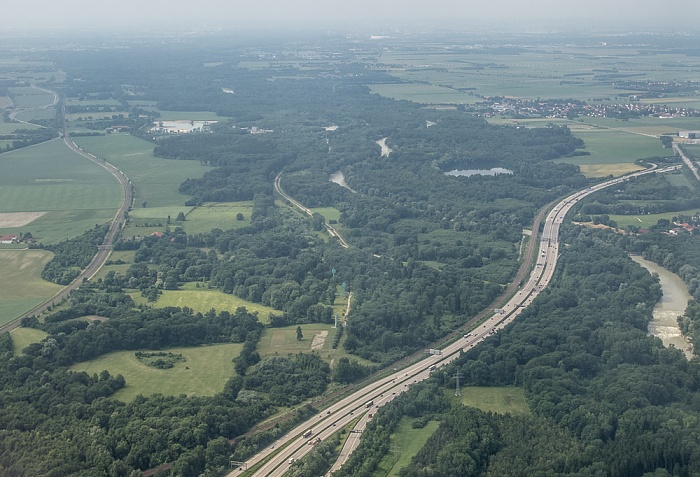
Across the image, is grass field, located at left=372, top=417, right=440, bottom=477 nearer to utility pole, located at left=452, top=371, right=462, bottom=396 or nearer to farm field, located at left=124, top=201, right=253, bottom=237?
utility pole, located at left=452, top=371, right=462, bottom=396

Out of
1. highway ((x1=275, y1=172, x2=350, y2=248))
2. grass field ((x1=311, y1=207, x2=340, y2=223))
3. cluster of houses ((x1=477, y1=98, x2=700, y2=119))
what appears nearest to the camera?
highway ((x1=275, y1=172, x2=350, y2=248))

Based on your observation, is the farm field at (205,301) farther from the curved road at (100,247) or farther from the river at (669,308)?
the river at (669,308)

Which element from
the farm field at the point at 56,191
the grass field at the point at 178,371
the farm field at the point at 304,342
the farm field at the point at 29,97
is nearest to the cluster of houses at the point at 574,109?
the farm field at the point at 56,191

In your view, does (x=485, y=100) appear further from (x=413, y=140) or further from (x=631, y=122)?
(x=413, y=140)

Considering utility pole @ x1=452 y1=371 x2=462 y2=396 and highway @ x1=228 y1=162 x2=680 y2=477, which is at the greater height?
utility pole @ x1=452 y1=371 x2=462 y2=396

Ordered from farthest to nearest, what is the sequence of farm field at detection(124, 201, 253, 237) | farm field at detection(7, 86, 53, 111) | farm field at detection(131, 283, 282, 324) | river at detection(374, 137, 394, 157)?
farm field at detection(7, 86, 53, 111) < river at detection(374, 137, 394, 157) < farm field at detection(124, 201, 253, 237) < farm field at detection(131, 283, 282, 324)

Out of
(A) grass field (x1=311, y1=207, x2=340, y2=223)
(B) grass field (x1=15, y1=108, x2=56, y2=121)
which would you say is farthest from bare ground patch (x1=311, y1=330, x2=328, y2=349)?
(B) grass field (x1=15, y1=108, x2=56, y2=121)

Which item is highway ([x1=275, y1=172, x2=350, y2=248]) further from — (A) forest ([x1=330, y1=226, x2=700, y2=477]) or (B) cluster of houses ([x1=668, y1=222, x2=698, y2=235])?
(B) cluster of houses ([x1=668, y1=222, x2=698, y2=235])

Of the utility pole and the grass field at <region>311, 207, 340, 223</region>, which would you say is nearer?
the utility pole

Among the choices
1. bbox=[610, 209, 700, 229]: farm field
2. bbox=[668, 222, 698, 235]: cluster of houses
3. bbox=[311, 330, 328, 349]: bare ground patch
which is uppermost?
bbox=[668, 222, 698, 235]: cluster of houses
